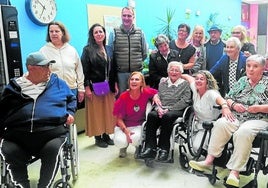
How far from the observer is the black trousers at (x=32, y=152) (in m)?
2.15

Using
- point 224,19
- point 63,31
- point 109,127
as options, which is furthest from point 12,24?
point 224,19

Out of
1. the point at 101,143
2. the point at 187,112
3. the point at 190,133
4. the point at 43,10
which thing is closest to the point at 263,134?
the point at 190,133

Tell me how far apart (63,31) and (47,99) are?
89 centimetres

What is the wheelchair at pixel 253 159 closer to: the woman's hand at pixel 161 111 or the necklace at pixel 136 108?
the woman's hand at pixel 161 111

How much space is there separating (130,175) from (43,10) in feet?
7.08

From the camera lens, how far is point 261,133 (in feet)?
7.23

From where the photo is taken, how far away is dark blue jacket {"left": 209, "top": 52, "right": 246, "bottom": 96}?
3.08m

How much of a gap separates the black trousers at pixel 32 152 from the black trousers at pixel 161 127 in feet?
2.92

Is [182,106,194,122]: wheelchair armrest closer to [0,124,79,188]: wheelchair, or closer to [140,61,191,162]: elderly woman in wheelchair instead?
[140,61,191,162]: elderly woman in wheelchair

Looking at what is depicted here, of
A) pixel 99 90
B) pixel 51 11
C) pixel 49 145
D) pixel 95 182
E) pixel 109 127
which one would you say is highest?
pixel 51 11

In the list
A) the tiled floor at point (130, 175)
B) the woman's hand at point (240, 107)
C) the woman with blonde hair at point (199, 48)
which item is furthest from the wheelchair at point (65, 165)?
the woman with blonde hair at point (199, 48)

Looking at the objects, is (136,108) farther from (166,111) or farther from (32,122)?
(32,122)

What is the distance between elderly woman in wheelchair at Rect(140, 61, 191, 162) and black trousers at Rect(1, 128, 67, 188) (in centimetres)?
90

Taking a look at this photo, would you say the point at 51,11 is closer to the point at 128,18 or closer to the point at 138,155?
the point at 128,18
